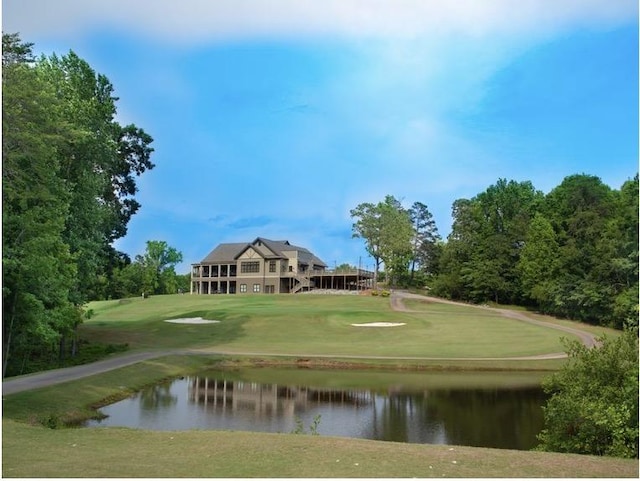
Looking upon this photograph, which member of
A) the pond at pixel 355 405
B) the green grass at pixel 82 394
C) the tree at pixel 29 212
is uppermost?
the tree at pixel 29 212

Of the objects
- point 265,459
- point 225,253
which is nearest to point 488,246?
point 225,253

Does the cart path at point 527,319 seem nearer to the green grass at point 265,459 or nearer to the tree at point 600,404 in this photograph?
the tree at point 600,404

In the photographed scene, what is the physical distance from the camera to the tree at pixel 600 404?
1116 cm

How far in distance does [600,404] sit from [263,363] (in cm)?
2089

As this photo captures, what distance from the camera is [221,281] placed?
91.1 m

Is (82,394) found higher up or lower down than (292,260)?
lower down

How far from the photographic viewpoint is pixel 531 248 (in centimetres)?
6272

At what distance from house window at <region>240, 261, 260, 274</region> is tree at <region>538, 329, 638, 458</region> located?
74.7m

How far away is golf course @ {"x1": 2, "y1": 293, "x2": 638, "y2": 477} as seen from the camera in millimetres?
8500

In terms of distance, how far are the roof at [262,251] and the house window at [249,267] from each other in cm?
174

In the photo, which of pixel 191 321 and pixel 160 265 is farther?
pixel 160 265

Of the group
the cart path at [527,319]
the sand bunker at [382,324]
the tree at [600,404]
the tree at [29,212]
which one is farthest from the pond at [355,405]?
the sand bunker at [382,324]

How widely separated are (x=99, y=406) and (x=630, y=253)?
4170 centimetres

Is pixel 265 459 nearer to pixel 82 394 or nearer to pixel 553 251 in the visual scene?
pixel 82 394
